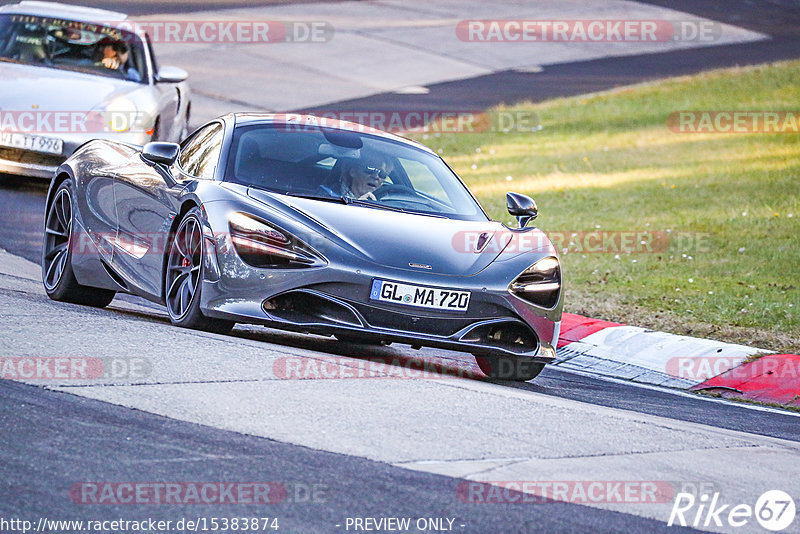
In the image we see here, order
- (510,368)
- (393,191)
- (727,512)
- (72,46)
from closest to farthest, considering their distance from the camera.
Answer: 1. (727,512)
2. (510,368)
3. (393,191)
4. (72,46)

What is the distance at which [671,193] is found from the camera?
16.6 metres

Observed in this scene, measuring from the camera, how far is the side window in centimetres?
824

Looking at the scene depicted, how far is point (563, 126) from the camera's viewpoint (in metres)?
21.5

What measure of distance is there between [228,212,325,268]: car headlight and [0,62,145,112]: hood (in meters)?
6.09

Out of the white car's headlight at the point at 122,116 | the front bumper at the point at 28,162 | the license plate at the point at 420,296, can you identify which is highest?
the license plate at the point at 420,296

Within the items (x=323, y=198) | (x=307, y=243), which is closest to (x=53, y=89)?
(x=323, y=198)

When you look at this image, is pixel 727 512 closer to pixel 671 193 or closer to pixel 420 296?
pixel 420 296

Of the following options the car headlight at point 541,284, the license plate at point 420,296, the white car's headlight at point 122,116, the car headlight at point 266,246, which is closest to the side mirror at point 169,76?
the white car's headlight at point 122,116

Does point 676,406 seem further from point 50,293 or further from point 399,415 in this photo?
point 50,293

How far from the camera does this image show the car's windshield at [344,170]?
807 cm

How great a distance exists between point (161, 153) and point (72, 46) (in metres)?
6.46

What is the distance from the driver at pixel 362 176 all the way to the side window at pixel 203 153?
715 mm

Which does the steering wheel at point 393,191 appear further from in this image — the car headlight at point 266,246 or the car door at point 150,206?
the car headlight at point 266,246

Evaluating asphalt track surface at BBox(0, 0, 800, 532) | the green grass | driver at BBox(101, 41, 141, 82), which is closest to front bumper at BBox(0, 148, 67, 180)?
driver at BBox(101, 41, 141, 82)
